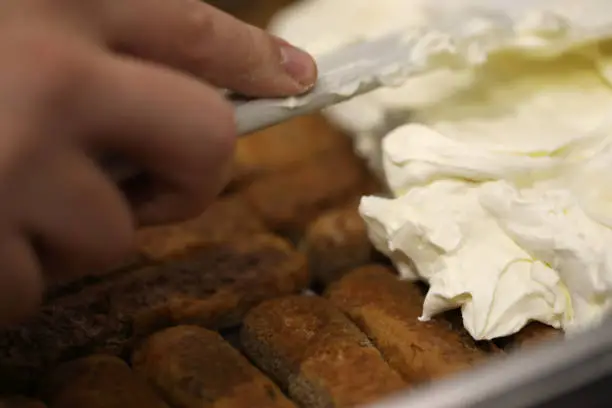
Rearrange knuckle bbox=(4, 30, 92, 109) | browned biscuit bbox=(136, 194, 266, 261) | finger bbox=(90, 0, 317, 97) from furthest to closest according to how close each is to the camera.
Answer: browned biscuit bbox=(136, 194, 266, 261) < finger bbox=(90, 0, 317, 97) < knuckle bbox=(4, 30, 92, 109)

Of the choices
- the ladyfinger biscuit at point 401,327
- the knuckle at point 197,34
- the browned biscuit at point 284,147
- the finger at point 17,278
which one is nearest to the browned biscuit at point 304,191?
the browned biscuit at point 284,147

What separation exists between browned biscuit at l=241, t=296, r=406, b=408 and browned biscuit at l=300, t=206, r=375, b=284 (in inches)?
2.6

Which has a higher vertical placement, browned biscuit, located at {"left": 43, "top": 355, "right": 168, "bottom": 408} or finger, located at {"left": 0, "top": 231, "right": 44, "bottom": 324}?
finger, located at {"left": 0, "top": 231, "right": 44, "bottom": 324}

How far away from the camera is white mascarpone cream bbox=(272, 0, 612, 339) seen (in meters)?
0.74

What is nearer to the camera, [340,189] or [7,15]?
[7,15]

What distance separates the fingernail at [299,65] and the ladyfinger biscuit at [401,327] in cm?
19

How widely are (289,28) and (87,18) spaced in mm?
643

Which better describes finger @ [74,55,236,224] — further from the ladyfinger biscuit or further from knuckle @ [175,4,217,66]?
the ladyfinger biscuit

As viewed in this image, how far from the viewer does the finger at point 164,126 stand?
56 centimetres

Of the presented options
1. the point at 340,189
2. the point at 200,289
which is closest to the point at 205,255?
the point at 200,289

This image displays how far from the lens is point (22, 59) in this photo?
1.70 feet

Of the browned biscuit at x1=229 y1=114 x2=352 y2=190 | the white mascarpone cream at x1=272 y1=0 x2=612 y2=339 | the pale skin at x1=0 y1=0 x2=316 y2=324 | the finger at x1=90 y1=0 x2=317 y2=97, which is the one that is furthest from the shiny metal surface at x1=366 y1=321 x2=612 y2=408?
the browned biscuit at x1=229 y1=114 x2=352 y2=190

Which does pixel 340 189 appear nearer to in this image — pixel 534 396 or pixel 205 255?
pixel 205 255

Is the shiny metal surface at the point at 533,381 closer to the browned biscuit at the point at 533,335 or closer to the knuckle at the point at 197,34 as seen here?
the browned biscuit at the point at 533,335
